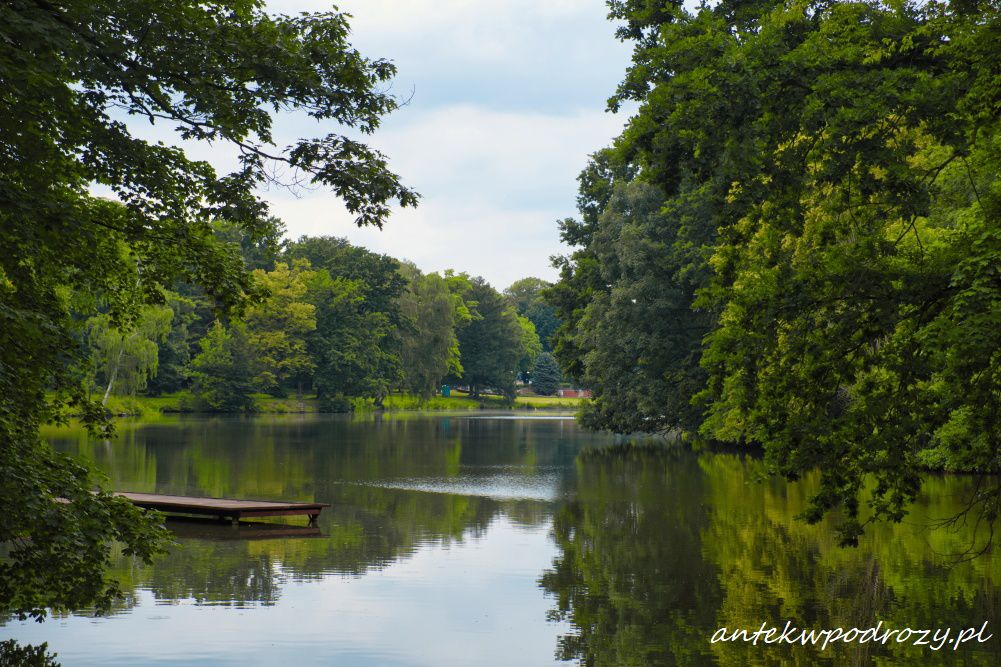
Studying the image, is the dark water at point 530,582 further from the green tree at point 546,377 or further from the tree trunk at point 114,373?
the green tree at point 546,377

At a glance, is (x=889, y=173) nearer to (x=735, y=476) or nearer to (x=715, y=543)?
(x=715, y=543)

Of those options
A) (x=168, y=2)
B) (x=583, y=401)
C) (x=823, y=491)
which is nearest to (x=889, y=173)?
(x=823, y=491)

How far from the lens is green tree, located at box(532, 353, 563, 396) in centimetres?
14375

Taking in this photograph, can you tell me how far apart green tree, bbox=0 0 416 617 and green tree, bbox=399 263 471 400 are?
86010 millimetres

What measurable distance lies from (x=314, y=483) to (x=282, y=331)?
6148 centimetres

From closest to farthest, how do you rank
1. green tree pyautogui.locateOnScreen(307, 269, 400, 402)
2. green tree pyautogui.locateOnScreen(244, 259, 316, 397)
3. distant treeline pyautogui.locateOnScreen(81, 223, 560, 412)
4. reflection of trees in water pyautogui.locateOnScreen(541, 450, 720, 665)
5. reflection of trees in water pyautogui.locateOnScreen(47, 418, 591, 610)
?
reflection of trees in water pyautogui.locateOnScreen(541, 450, 720, 665) < reflection of trees in water pyautogui.locateOnScreen(47, 418, 591, 610) < distant treeline pyautogui.locateOnScreen(81, 223, 560, 412) < green tree pyautogui.locateOnScreen(244, 259, 316, 397) < green tree pyautogui.locateOnScreen(307, 269, 400, 402)

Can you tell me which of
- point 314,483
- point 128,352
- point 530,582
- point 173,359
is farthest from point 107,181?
point 173,359

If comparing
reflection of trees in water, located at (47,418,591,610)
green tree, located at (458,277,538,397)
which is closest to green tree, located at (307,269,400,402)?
green tree, located at (458,277,538,397)

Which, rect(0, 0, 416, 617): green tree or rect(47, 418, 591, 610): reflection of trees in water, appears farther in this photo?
rect(47, 418, 591, 610): reflection of trees in water

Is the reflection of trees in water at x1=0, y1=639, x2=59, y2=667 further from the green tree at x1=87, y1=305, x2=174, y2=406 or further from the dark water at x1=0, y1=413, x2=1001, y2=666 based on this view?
the green tree at x1=87, y1=305, x2=174, y2=406

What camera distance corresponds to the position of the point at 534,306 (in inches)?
6383

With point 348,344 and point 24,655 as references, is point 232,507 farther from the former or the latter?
point 348,344

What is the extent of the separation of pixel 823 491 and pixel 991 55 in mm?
4655

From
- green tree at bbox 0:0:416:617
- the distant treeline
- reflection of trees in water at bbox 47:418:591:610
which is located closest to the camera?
green tree at bbox 0:0:416:617
